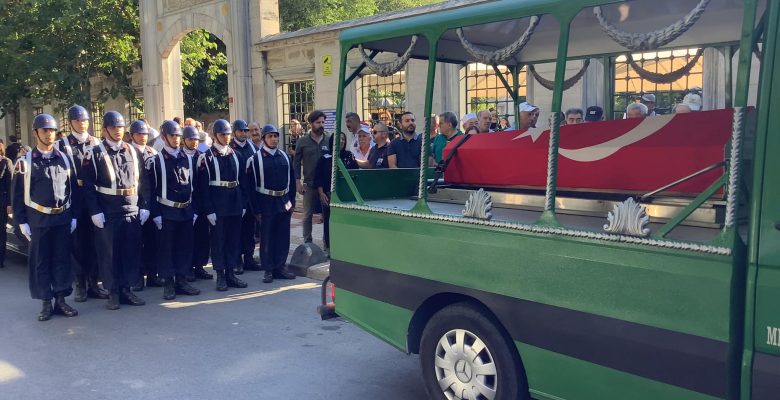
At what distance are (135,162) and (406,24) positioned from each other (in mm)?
4211

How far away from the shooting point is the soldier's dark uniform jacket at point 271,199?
8.30m

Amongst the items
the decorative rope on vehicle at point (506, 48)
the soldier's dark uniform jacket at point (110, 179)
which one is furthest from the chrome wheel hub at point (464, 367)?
the soldier's dark uniform jacket at point (110, 179)

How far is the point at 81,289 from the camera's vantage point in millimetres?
7711

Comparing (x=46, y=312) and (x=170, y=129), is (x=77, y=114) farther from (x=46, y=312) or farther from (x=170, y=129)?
(x=46, y=312)

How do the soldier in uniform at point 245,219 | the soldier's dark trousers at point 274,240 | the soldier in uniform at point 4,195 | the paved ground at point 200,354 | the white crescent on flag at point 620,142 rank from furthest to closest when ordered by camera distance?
the soldier in uniform at point 4,195, the soldier in uniform at point 245,219, the soldier's dark trousers at point 274,240, the paved ground at point 200,354, the white crescent on flag at point 620,142

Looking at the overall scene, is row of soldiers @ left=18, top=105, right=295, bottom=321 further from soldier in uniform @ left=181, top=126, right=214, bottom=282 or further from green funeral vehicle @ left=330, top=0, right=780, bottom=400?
green funeral vehicle @ left=330, top=0, right=780, bottom=400

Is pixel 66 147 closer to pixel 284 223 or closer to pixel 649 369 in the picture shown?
pixel 284 223

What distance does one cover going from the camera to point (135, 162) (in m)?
7.42

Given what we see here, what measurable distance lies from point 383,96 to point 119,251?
8018 mm

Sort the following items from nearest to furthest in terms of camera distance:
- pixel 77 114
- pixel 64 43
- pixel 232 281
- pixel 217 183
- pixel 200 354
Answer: pixel 200 354, pixel 77 114, pixel 217 183, pixel 232 281, pixel 64 43

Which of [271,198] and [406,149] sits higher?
[406,149]

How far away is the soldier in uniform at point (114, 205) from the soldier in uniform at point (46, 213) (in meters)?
0.26

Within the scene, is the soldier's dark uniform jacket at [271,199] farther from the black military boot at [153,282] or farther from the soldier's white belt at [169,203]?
the black military boot at [153,282]

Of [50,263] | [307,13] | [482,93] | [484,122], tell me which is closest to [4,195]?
[50,263]
